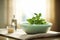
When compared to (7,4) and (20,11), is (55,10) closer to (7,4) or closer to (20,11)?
(20,11)

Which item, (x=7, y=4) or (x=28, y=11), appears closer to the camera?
(x=7, y=4)

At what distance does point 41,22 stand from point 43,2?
2230mm

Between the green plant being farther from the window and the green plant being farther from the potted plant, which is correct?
the window

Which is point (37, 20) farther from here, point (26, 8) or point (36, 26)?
point (26, 8)

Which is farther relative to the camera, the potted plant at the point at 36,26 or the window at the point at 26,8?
the window at the point at 26,8

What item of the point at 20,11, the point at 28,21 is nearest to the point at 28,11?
the point at 20,11

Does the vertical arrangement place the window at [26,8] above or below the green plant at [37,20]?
above

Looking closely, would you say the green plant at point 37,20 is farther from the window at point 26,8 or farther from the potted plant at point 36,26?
the window at point 26,8

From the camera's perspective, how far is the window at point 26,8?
360 cm

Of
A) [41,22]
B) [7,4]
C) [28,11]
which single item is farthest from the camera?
[28,11]

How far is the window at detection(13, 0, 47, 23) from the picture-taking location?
3.60 metres

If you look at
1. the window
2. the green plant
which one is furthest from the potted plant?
the window

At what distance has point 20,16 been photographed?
3643 mm

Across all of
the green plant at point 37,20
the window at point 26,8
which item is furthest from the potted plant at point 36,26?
the window at point 26,8
